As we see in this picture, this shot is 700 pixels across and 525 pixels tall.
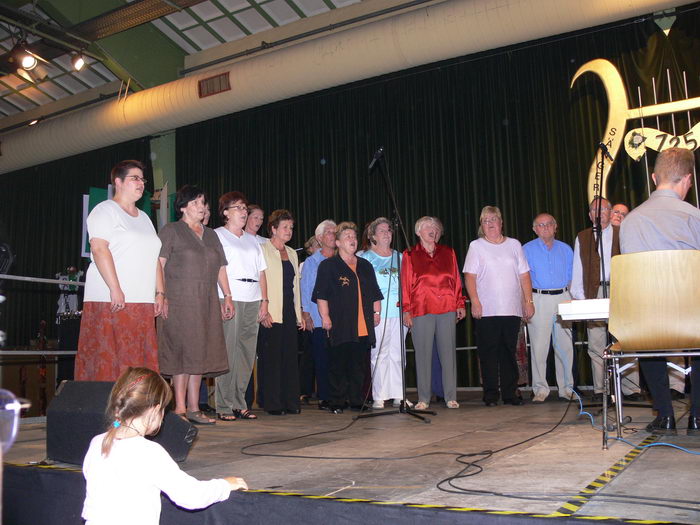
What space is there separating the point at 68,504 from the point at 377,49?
21.5 ft

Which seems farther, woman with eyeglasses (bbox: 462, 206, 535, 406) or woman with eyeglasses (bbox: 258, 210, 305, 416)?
woman with eyeglasses (bbox: 462, 206, 535, 406)

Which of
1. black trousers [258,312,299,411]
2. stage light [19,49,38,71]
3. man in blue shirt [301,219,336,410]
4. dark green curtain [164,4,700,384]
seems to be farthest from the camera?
stage light [19,49,38,71]

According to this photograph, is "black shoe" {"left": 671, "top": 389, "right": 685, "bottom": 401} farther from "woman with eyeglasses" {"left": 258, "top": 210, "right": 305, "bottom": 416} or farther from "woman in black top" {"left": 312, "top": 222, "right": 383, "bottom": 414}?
"woman with eyeglasses" {"left": 258, "top": 210, "right": 305, "bottom": 416}

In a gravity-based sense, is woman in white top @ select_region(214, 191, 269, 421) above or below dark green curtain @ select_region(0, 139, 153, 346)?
below

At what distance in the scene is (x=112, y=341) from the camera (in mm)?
3246

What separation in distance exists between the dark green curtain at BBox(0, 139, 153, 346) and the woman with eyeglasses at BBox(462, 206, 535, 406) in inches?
320

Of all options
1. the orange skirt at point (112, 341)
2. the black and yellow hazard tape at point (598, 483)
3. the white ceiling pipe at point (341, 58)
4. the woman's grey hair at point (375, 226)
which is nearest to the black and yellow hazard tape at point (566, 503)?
the black and yellow hazard tape at point (598, 483)

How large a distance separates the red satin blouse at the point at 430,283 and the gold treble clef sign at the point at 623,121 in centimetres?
254

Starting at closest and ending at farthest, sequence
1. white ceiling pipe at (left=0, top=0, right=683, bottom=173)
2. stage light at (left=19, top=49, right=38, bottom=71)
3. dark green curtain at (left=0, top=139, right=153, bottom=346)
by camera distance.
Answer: white ceiling pipe at (left=0, top=0, right=683, bottom=173) → stage light at (left=19, top=49, right=38, bottom=71) → dark green curtain at (left=0, top=139, right=153, bottom=346)

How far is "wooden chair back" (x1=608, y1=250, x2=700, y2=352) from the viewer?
8.73 feet

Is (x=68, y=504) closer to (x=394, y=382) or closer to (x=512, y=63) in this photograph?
(x=394, y=382)

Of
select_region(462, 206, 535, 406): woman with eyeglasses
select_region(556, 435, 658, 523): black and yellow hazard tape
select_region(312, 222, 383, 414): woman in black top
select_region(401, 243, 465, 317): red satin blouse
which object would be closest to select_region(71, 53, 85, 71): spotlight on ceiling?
select_region(312, 222, 383, 414): woman in black top

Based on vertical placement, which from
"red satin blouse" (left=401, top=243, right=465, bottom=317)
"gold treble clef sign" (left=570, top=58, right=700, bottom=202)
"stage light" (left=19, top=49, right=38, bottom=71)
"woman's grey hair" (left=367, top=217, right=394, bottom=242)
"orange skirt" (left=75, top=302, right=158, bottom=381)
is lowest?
"orange skirt" (left=75, top=302, right=158, bottom=381)

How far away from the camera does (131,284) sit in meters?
3.40
